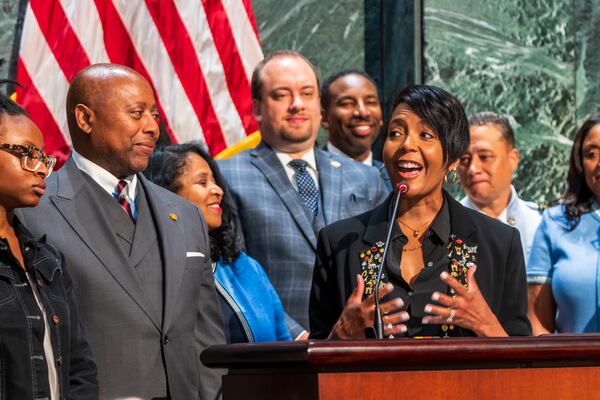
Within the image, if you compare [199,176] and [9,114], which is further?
[199,176]

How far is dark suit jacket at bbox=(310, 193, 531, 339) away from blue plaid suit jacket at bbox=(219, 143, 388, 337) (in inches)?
40.4

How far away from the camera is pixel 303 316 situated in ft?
15.4

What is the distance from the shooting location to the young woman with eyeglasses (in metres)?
2.97

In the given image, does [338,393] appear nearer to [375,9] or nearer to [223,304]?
[223,304]

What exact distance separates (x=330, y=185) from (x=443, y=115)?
1444 millimetres

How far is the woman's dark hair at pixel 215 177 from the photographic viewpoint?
4512 mm

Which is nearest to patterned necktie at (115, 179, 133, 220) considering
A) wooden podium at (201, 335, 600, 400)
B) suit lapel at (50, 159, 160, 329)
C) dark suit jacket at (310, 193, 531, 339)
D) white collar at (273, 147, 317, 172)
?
suit lapel at (50, 159, 160, 329)

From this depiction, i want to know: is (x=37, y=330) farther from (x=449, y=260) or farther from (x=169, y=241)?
(x=449, y=260)

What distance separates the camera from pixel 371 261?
345 centimetres

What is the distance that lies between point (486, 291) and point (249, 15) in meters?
2.95

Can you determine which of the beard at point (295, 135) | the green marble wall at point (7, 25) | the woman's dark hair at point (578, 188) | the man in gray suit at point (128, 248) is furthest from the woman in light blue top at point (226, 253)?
the green marble wall at point (7, 25)

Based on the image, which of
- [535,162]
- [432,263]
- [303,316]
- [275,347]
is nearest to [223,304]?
[303,316]

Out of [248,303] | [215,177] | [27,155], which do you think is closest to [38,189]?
[27,155]

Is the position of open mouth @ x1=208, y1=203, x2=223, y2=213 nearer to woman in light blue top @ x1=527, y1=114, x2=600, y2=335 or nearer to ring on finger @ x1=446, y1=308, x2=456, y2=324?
woman in light blue top @ x1=527, y1=114, x2=600, y2=335
